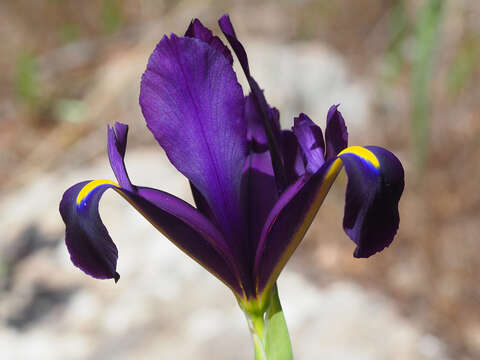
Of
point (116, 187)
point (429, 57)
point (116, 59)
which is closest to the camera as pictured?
point (116, 187)

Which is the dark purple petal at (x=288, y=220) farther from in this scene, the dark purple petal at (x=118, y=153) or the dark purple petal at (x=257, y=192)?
the dark purple petal at (x=118, y=153)

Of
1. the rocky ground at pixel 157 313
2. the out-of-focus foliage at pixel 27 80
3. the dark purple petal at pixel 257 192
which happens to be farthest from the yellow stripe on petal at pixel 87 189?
the out-of-focus foliage at pixel 27 80

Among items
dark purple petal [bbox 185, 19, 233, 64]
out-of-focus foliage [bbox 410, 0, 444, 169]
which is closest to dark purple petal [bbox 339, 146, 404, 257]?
dark purple petal [bbox 185, 19, 233, 64]

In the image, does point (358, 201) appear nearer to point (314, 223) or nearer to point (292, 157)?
point (292, 157)

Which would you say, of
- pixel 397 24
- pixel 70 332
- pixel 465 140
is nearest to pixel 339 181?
pixel 465 140

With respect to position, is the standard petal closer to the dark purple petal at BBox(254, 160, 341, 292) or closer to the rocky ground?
the dark purple petal at BBox(254, 160, 341, 292)

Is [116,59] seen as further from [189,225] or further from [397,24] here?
[189,225]

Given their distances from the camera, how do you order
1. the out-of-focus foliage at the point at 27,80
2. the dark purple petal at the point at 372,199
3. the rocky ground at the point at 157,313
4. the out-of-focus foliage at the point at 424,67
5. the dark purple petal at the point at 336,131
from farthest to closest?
the out-of-focus foliage at the point at 27,80, the out-of-focus foliage at the point at 424,67, the rocky ground at the point at 157,313, the dark purple petal at the point at 336,131, the dark purple petal at the point at 372,199

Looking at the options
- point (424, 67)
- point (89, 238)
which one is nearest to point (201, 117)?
point (89, 238)
